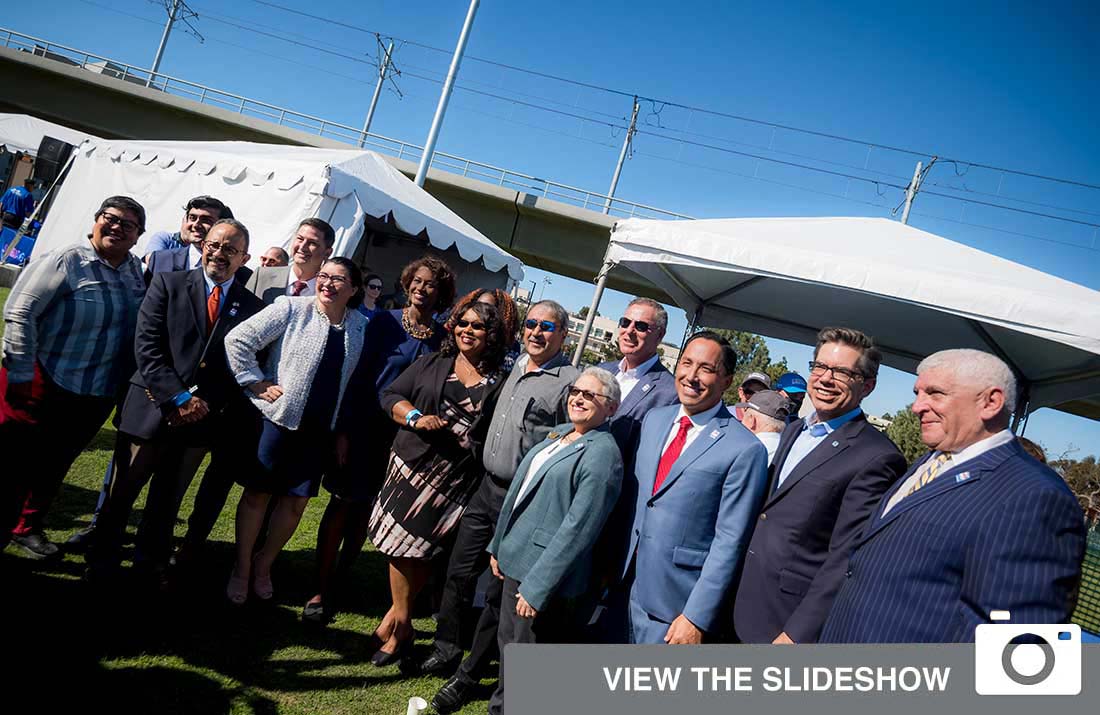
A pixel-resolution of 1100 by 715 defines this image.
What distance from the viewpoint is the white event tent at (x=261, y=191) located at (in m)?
7.20

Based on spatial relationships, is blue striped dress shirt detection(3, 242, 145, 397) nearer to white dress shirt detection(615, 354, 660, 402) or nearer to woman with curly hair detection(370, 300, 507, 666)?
woman with curly hair detection(370, 300, 507, 666)

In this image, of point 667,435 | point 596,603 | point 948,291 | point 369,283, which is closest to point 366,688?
point 596,603

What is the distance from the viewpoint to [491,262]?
10.9 metres

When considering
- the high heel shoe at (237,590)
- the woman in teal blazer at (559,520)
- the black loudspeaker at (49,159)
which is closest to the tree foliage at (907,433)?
the woman in teal blazer at (559,520)

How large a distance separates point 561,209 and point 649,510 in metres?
19.0

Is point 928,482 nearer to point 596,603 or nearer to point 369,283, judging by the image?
point 596,603

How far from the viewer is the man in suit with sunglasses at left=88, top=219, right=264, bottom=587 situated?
2.99 m

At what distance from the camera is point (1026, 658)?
167 centimetres

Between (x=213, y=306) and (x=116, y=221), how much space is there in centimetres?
59

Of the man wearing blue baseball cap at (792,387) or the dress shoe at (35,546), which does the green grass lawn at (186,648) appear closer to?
the dress shoe at (35,546)

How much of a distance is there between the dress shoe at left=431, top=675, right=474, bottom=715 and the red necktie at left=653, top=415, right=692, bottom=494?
4.50ft

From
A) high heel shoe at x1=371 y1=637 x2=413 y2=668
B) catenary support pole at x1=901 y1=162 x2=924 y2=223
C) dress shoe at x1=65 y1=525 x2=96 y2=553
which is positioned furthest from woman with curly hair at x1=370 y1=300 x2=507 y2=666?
catenary support pole at x1=901 y1=162 x2=924 y2=223

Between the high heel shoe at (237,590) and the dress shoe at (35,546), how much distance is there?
3.01 feet
